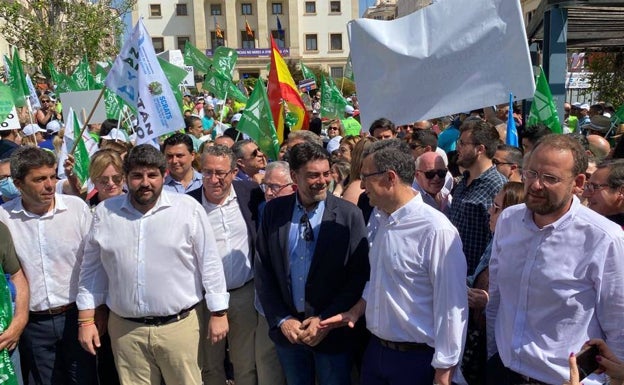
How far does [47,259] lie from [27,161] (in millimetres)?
624

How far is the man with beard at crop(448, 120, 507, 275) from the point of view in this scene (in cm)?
428

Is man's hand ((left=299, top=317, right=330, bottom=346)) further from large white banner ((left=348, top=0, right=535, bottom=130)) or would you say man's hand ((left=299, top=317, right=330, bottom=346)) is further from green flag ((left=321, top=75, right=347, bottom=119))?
green flag ((left=321, top=75, right=347, bottom=119))

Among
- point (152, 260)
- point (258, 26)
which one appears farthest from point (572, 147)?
point (258, 26)

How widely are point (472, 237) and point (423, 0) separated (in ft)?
184

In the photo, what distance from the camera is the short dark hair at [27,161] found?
3678mm

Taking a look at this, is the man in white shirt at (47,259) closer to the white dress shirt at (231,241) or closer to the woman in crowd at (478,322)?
the white dress shirt at (231,241)

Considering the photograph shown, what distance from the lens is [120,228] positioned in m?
3.64

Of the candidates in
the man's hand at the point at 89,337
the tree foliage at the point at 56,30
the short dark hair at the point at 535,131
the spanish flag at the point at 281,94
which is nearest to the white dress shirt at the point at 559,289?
the man's hand at the point at 89,337

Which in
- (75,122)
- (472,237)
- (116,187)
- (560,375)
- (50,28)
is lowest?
(560,375)

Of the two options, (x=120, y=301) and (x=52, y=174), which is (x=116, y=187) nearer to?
(x=52, y=174)

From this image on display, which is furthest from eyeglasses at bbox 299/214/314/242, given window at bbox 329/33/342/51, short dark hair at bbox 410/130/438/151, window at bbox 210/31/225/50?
window at bbox 329/33/342/51

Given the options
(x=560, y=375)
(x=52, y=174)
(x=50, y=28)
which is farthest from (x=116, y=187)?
(x=50, y=28)

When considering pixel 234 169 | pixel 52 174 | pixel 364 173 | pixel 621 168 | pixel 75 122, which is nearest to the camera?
pixel 364 173

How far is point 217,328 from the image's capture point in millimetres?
3752
